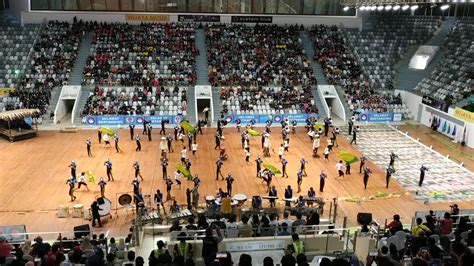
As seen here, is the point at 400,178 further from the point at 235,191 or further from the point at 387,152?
the point at 235,191

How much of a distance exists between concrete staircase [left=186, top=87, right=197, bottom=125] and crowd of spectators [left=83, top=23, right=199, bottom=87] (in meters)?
1.06

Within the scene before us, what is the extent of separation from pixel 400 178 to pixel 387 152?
15.5ft

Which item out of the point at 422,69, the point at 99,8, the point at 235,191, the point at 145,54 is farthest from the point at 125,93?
the point at 422,69

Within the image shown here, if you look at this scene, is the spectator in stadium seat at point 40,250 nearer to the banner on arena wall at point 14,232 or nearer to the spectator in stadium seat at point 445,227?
the banner on arena wall at point 14,232

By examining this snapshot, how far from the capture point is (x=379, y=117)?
116ft

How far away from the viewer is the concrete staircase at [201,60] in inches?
1486

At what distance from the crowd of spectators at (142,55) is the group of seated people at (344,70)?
40.9ft

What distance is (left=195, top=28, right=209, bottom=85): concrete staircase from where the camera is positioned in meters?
37.8

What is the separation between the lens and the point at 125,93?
35.1m

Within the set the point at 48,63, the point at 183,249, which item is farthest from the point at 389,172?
the point at 48,63

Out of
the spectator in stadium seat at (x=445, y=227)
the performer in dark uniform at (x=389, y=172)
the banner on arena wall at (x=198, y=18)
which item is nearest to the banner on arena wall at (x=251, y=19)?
the banner on arena wall at (x=198, y=18)

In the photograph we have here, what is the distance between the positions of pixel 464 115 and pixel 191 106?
20.1 metres

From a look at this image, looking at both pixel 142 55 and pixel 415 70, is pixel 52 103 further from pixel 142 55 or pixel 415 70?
pixel 415 70

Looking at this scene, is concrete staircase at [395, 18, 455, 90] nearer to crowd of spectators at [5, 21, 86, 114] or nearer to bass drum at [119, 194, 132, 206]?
bass drum at [119, 194, 132, 206]
